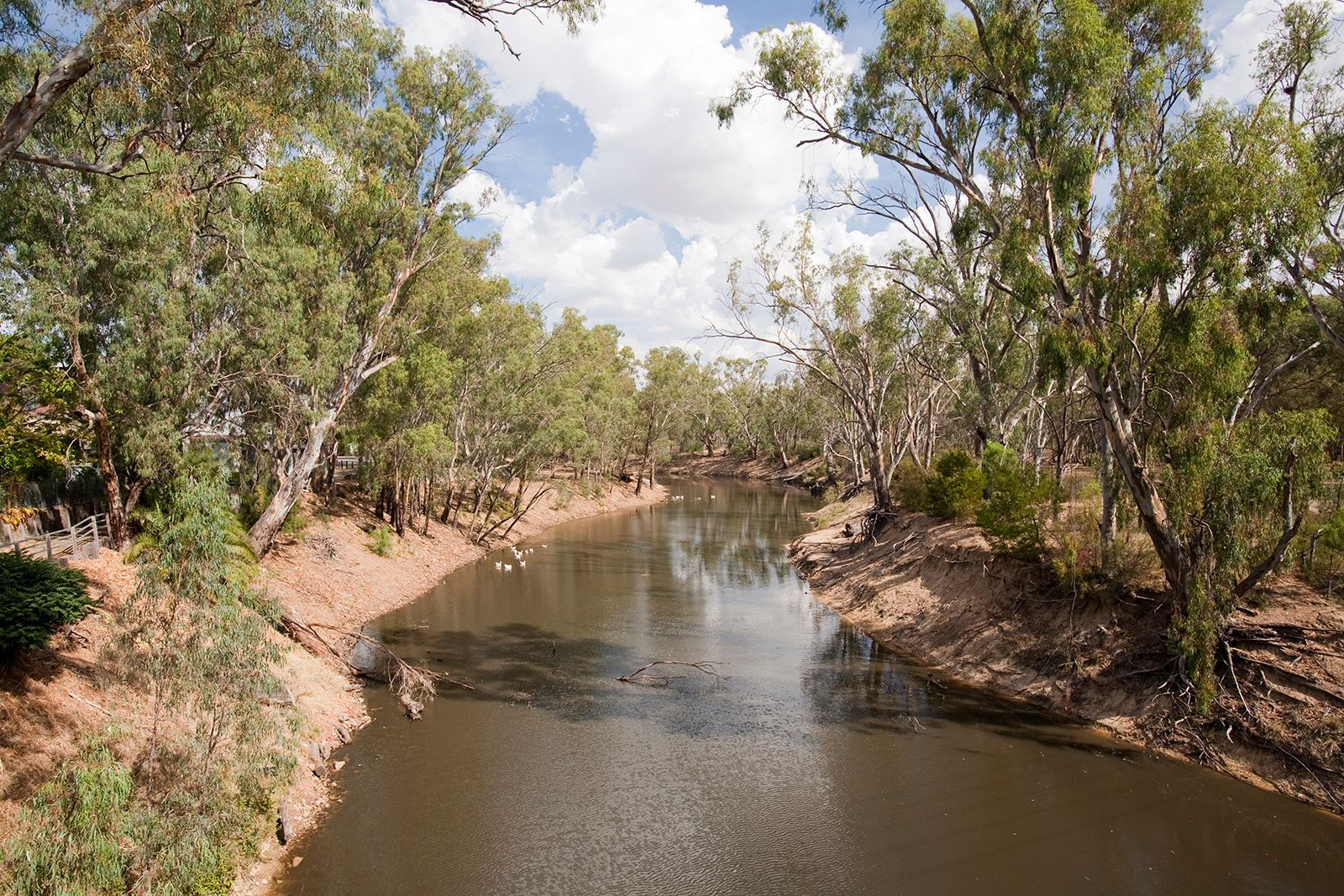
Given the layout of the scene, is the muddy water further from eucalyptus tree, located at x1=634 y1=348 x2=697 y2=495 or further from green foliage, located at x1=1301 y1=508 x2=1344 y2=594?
eucalyptus tree, located at x1=634 y1=348 x2=697 y2=495

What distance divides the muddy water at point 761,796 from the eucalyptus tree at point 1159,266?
3579 mm

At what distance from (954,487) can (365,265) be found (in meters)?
22.1

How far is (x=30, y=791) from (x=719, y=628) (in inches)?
704

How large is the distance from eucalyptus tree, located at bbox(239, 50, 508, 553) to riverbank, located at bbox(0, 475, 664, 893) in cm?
273

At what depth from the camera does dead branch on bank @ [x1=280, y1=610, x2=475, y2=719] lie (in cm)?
1656

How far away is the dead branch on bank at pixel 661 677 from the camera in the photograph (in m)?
19.0

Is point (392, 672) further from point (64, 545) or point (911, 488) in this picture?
point (911, 488)

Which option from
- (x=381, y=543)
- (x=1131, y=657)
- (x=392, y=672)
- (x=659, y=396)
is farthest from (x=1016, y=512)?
(x=659, y=396)

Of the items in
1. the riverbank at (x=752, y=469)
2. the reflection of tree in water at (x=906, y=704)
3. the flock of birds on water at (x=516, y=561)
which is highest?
the riverbank at (x=752, y=469)

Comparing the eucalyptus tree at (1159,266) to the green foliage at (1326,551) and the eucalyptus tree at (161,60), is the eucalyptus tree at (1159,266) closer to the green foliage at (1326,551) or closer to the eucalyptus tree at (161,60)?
the green foliage at (1326,551)

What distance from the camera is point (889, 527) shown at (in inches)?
1206

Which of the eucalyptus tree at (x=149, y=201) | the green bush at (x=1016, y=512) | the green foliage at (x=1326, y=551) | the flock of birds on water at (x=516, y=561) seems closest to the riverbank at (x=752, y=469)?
the flock of birds on water at (x=516, y=561)

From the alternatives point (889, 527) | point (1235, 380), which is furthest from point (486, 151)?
point (1235, 380)

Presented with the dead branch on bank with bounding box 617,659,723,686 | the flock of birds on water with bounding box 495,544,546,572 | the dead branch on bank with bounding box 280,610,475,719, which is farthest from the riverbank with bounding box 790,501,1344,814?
the flock of birds on water with bounding box 495,544,546,572
